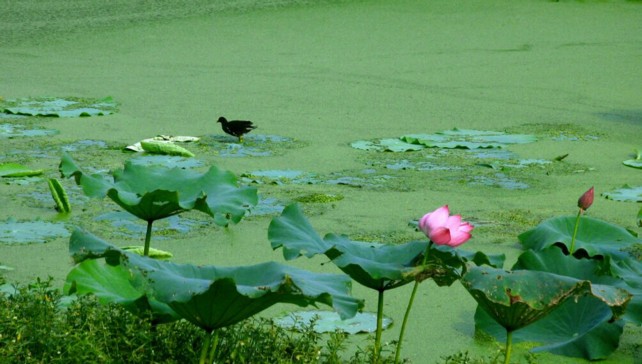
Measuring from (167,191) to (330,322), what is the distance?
39 centimetres

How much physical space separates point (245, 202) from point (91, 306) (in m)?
0.35

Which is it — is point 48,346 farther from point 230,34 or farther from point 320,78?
point 230,34

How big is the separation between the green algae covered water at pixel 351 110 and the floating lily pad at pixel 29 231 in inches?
1.4

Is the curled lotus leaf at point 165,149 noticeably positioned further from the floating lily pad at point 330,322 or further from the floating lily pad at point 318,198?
the floating lily pad at point 330,322

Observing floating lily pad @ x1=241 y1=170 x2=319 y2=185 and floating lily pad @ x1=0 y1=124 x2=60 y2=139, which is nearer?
floating lily pad @ x1=241 y1=170 x2=319 y2=185

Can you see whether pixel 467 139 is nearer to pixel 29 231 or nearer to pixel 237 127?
pixel 237 127

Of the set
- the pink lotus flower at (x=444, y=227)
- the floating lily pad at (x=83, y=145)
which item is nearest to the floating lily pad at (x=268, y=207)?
the floating lily pad at (x=83, y=145)

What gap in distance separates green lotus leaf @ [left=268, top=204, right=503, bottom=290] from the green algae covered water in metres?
0.25

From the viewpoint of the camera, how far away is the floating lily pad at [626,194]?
9.84 ft

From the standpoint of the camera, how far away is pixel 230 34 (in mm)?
6328

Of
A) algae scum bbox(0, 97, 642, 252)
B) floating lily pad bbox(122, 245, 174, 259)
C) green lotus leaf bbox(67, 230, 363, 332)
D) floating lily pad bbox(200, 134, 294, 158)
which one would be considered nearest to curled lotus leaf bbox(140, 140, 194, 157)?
algae scum bbox(0, 97, 642, 252)

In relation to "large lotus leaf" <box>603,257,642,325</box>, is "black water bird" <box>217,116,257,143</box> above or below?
below

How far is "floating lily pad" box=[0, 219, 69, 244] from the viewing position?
2.49m

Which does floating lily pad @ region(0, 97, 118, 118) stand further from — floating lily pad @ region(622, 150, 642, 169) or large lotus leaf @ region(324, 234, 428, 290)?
large lotus leaf @ region(324, 234, 428, 290)
